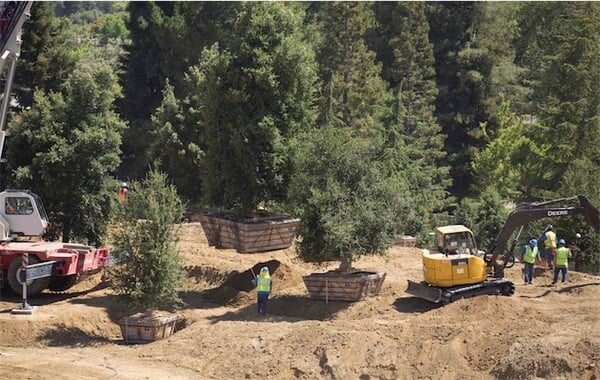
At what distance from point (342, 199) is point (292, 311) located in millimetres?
4092

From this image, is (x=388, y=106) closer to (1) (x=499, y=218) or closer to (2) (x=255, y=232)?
(1) (x=499, y=218)

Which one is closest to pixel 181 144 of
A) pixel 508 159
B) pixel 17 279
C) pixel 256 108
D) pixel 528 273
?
pixel 256 108

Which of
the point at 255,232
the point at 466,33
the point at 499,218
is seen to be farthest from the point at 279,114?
the point at 466,33

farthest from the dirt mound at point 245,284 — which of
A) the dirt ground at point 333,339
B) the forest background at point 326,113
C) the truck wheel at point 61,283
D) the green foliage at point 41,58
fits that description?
the green foliage at point 41,58

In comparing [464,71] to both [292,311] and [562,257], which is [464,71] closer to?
[562,257]

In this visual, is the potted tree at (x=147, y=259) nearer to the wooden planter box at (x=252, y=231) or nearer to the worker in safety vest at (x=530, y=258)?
the wooden planter box at (x=252, y=231)

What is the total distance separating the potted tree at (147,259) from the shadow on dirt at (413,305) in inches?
278

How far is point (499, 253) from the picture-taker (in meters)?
28.5

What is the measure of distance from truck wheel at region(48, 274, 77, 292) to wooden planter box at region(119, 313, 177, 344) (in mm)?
5819

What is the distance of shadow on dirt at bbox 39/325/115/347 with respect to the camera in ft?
87.5

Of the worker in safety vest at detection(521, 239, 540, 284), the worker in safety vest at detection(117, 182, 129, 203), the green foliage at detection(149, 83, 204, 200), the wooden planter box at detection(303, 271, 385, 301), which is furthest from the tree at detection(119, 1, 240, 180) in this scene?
the worker in safety vest at detection(521, 239, 540, 284)

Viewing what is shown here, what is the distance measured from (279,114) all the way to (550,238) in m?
10.6

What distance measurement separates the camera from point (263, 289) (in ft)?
91.9

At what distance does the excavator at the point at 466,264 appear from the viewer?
88.5 ft
